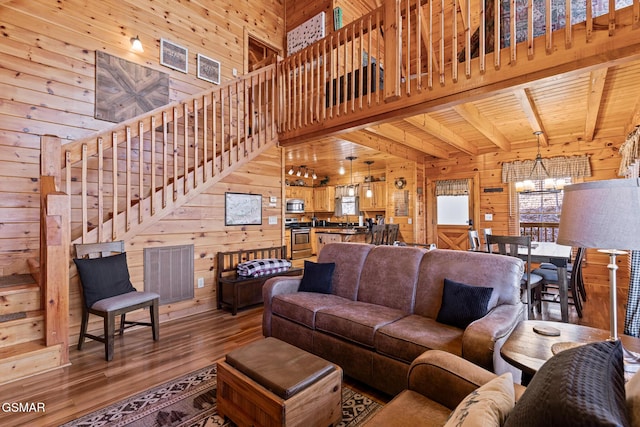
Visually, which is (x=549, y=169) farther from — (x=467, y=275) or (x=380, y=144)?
(x=467, y=275)

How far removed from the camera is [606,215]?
1202mm

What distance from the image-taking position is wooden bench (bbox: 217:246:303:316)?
3.96 metres

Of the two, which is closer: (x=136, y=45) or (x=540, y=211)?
(x=136, y=45)

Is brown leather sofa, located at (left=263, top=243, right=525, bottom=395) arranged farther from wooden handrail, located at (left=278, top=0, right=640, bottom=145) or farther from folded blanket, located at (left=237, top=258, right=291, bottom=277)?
wooden handrail, located at (left=278, top=0, right=640, bottom=145)

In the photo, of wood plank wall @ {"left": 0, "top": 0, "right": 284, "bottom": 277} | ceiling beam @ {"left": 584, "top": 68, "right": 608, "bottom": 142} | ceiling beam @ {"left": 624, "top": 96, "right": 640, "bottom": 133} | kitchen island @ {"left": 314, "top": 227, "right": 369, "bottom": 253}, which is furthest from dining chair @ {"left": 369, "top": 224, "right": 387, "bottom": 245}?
wood plank wall @ {"left": 0, "top": 0, "right": 284, "bottom": 277}

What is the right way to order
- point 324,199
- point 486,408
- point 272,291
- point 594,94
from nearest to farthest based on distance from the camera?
point 486,408
point 272,291
point 594,94
point 324,199

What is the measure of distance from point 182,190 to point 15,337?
1984 mm

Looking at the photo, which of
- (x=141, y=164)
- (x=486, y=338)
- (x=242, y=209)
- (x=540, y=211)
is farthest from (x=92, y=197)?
(x=540, y=211)

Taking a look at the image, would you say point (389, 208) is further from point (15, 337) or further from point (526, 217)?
point (15, 337)

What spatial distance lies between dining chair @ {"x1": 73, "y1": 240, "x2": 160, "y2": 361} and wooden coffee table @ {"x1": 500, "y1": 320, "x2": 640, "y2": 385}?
295 centimetres

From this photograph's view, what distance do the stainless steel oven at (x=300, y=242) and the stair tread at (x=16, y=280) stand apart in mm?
5674

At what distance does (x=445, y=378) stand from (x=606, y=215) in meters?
0.93

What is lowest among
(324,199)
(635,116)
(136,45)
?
(324,199)

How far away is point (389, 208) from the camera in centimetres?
777
